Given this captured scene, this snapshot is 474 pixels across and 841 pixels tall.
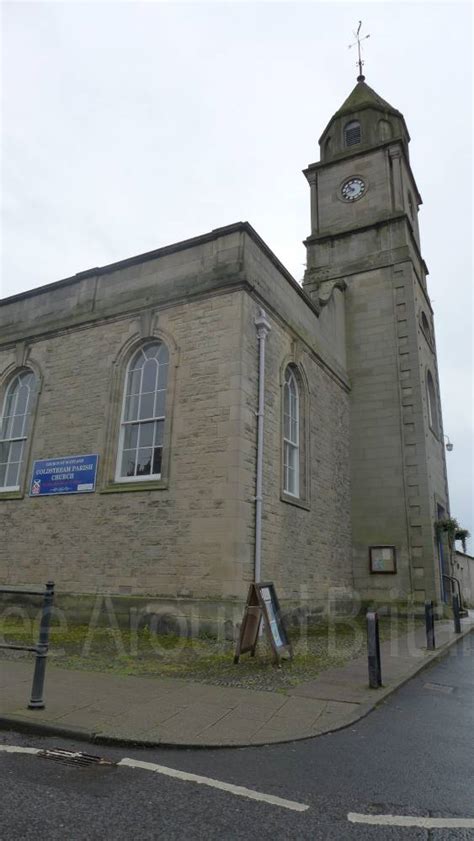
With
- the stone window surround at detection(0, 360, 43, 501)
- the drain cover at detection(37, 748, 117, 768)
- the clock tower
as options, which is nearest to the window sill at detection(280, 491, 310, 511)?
the clock tower

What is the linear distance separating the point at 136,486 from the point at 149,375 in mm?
2729

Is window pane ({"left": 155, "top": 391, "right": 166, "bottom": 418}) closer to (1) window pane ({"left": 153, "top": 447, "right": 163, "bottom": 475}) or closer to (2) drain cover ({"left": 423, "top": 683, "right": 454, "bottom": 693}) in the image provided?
(1) window pane ({"left": 153, "top": 447, "right": 163, "bottom": 475})

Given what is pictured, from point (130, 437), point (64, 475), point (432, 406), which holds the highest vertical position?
point (432, 406)

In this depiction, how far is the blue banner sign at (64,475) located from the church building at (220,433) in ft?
0.13

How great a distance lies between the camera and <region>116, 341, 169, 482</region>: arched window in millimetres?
11945

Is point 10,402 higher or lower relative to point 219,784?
higher

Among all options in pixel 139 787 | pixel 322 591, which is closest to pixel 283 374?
pixel 322 591

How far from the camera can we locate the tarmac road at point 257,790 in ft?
10.4

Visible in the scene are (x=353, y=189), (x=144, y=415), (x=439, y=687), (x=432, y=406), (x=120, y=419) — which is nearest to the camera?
(x=439, y=687)

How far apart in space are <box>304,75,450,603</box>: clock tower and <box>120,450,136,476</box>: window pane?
783 cm

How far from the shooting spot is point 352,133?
21.6 meters

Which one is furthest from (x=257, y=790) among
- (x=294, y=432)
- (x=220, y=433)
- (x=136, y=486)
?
(x=294, y=432)

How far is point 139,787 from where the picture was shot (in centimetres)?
371

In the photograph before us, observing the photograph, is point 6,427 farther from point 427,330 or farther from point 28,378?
point 427,330
